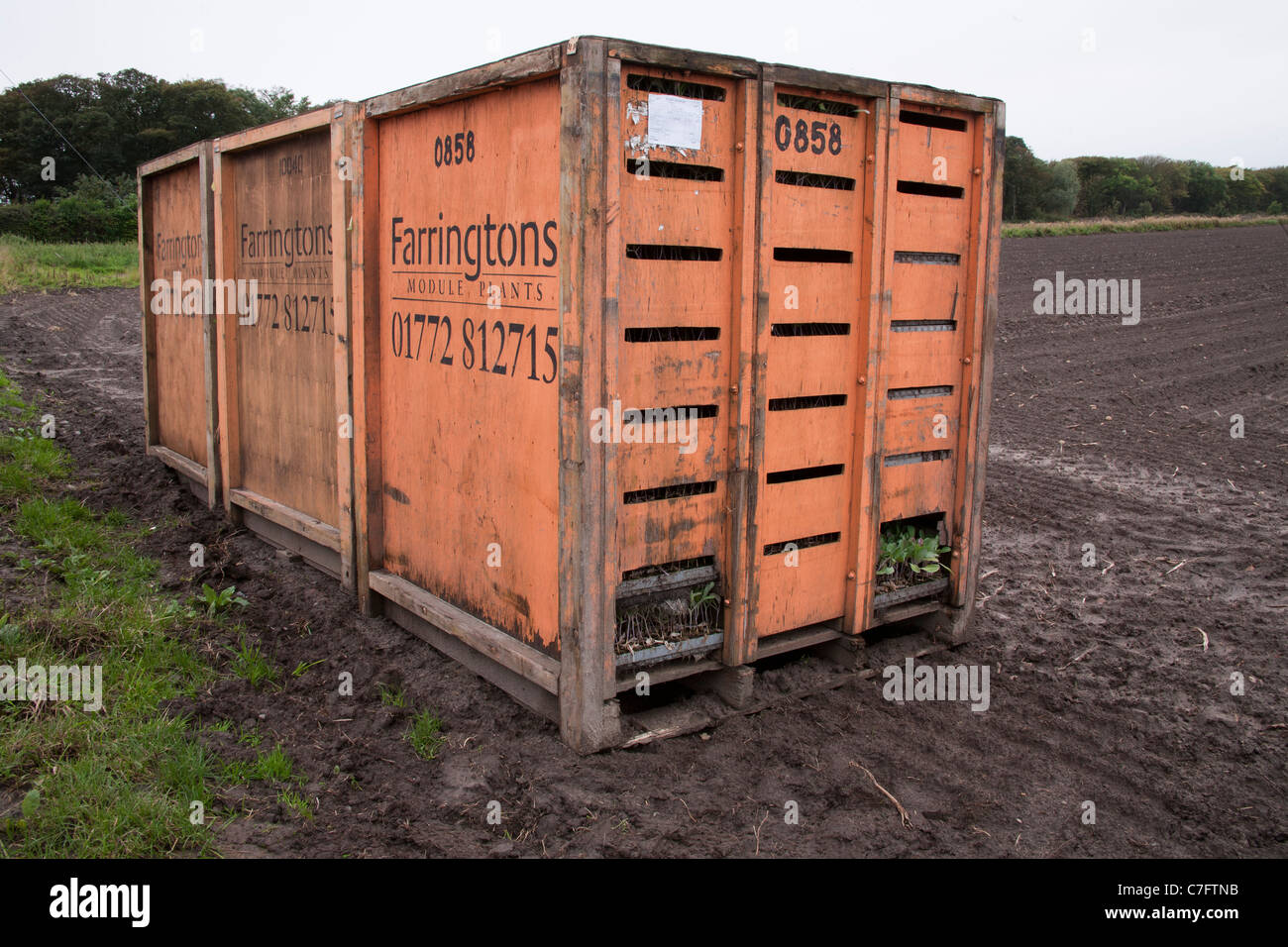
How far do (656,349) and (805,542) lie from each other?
1.18 metres

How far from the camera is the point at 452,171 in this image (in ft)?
14.1

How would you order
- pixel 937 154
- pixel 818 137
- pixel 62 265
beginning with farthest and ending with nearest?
1. pixel 62 265
2. pixel 937 154
3. pixel 818 137

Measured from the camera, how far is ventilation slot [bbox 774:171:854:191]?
4.04 m

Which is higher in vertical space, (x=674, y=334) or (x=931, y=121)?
(x=931, y=121)

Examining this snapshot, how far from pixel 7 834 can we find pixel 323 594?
94.0 inches

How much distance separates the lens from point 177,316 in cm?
753

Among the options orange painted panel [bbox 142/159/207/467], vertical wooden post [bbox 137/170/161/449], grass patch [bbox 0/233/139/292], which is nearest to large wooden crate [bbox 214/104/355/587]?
orange painted panel [bbox 142/159/207/467]

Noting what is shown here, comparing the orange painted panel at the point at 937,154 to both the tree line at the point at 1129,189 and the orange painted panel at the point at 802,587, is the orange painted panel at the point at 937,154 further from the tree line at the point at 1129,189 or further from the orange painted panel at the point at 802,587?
the tree line at the point at 1129,189

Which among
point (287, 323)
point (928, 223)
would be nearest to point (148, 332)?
point (287, 323)

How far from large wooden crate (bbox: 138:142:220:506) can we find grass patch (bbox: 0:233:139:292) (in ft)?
58.4

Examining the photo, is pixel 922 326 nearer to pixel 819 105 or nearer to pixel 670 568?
pixel 819 105

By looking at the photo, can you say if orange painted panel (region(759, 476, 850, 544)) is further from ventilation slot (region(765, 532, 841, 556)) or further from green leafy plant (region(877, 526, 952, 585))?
green leafy plant (region(877, 526, 952, 585))

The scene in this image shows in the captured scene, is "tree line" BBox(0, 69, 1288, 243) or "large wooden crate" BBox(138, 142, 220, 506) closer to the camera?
"large wooden crate" BBox(138, 142, 220, 506)

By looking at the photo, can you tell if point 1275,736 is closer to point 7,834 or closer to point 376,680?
point 376,680
